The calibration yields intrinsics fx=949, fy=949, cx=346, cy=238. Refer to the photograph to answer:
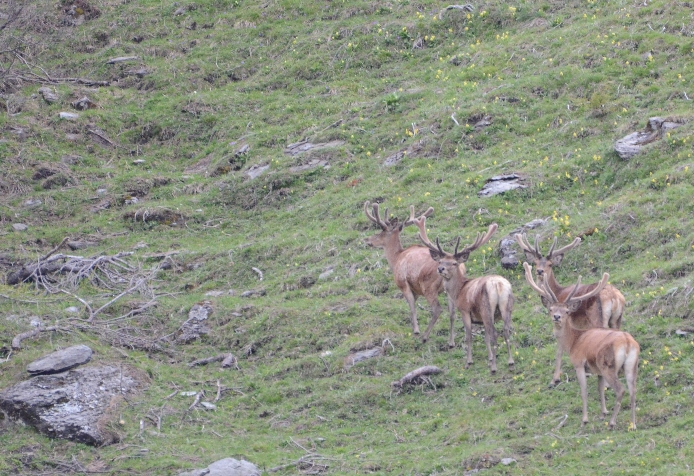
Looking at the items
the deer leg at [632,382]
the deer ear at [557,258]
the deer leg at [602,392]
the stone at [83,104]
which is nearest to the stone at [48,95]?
the stone at [83,104]

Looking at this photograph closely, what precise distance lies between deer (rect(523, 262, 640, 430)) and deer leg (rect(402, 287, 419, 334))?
2549 mm

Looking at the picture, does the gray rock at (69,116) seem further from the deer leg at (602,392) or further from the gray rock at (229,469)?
the deer leg at (602,392)

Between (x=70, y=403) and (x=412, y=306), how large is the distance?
203 inches

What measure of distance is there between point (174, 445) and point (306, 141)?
1123 cm

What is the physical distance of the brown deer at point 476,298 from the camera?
41.6 ft

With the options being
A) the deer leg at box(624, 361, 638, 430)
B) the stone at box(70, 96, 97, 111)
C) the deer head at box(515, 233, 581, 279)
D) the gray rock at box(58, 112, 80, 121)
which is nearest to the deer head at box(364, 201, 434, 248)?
the deer head at box(515, 233, 581, 279)

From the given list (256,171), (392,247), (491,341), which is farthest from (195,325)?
(256,171)

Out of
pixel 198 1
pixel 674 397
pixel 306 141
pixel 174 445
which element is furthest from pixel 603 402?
pixel 198 1

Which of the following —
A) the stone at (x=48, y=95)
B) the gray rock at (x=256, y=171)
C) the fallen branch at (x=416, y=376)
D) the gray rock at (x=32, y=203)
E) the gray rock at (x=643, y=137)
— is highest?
the gray rock at (x=643, y=137)

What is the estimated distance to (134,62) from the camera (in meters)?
28.0

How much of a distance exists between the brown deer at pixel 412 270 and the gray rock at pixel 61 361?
189 inches

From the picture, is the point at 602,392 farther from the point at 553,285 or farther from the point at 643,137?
the point at 643,137

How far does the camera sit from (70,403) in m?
12.6

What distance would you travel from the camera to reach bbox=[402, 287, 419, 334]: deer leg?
1425cm
